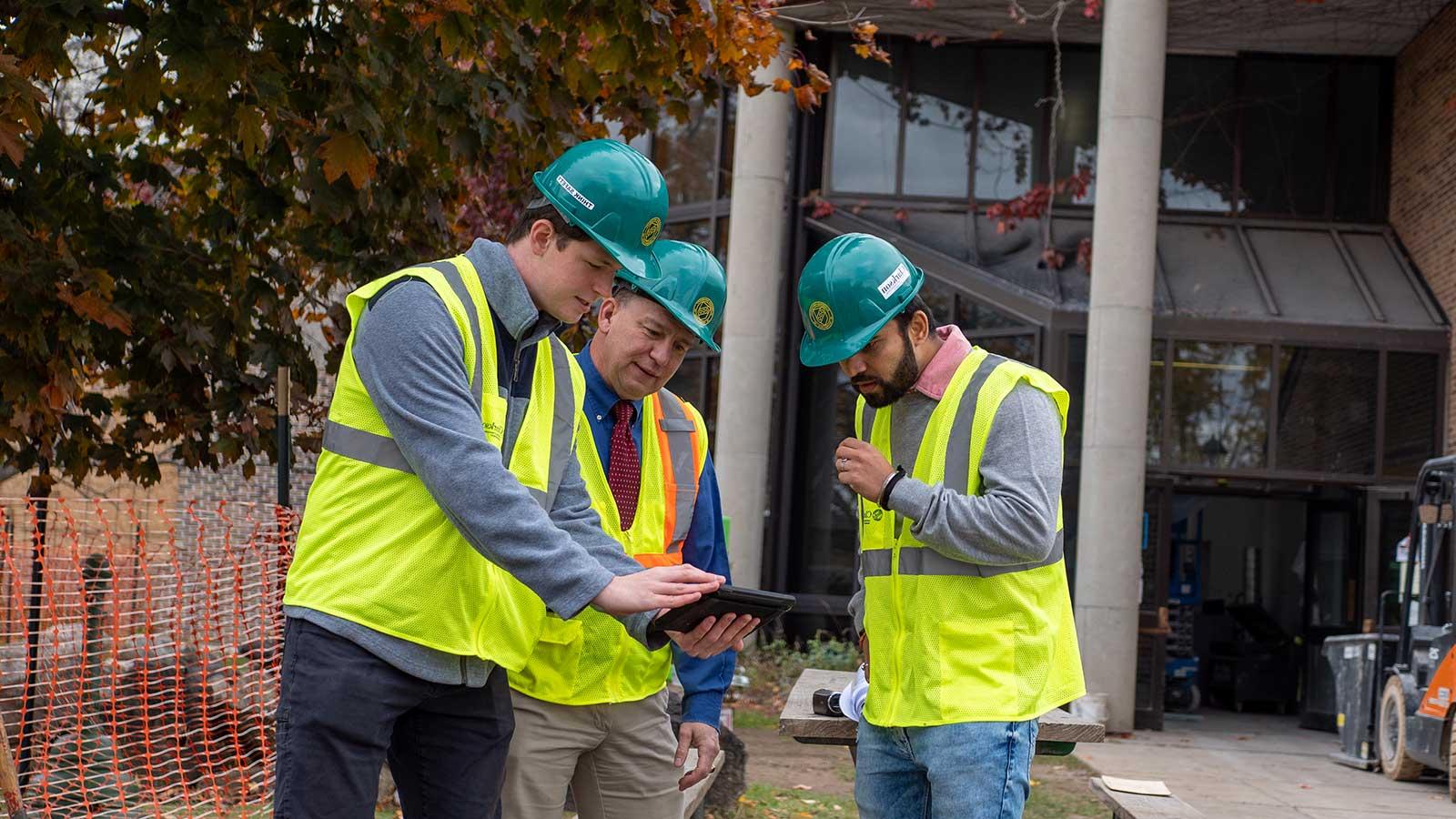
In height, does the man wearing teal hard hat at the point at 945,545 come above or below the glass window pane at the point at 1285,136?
below

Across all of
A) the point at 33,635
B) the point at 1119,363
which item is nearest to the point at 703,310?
the point at 33,635

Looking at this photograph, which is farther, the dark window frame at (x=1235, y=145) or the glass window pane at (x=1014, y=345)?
the dark window frame at (x=1235, y=145)

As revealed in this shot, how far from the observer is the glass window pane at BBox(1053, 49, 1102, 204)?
58.7 ft

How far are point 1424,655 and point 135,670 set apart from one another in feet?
32.0

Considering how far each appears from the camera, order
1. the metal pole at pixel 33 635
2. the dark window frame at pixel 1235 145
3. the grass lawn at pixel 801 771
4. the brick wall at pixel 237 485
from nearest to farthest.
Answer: the metal pole at pixel 33 635
the grass lawn at pixel 801 771
the dark window frame at pixel 1235 145
the brick wall at pixel 237 485

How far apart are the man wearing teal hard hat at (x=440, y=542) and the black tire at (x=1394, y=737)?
36.7 feet

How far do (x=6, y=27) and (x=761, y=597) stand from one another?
450 centimetres

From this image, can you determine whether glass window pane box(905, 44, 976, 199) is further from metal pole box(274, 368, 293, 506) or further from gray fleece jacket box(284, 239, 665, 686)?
gray fleece jacket box(284, 239, 665, 686)

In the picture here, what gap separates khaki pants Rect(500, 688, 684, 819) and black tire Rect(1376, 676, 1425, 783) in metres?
10.3

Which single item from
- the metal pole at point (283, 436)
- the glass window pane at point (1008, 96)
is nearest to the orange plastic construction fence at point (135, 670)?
the metal pole at point (283, 436)

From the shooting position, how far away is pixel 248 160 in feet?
20.4

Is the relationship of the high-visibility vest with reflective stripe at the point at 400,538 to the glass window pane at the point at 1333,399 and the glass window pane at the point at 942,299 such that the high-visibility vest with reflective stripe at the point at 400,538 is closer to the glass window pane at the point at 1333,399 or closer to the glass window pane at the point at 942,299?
the glass window pane at the point at 942,299

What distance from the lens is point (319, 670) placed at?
8.97 feet

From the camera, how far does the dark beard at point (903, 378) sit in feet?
11.8
